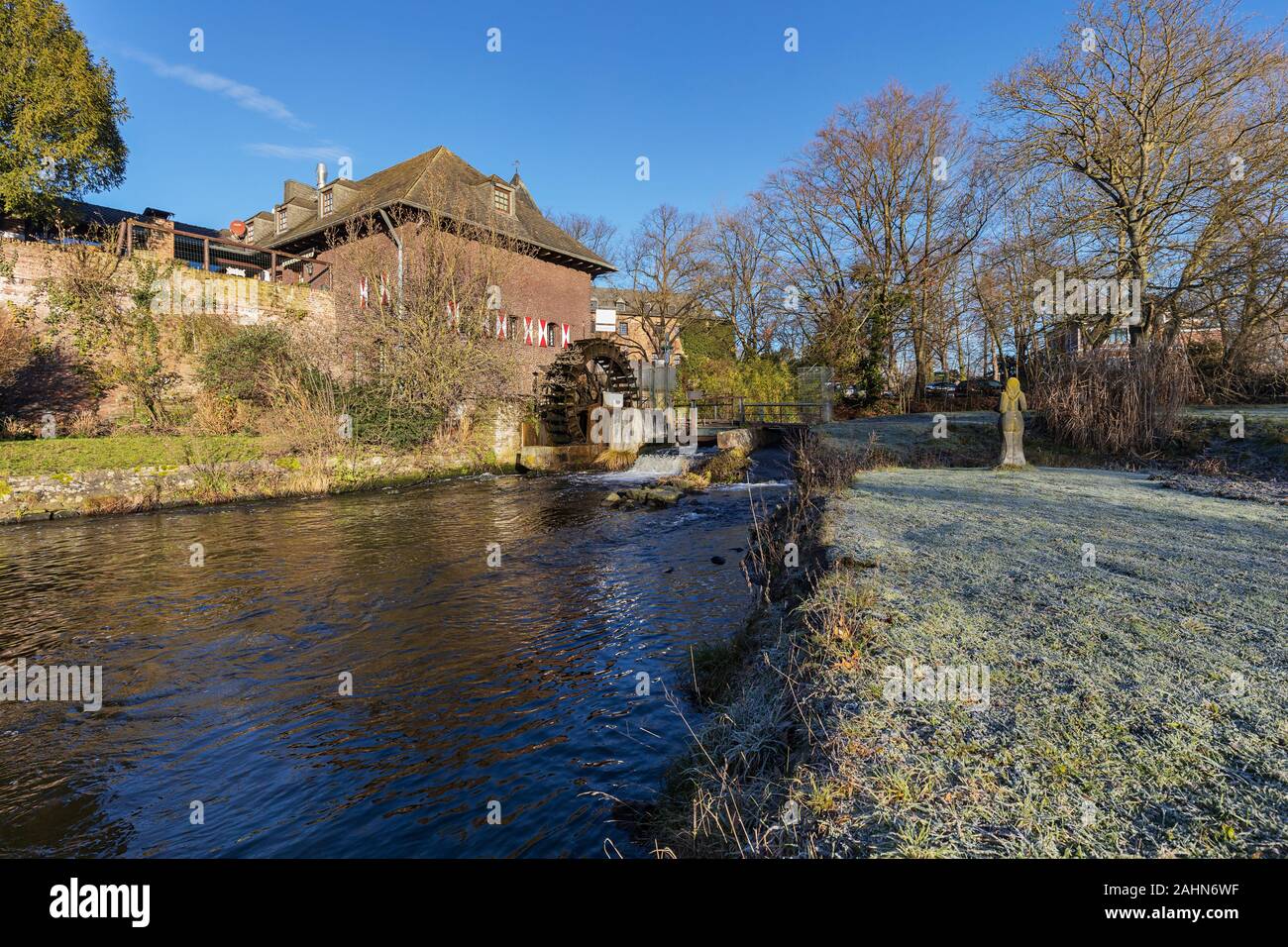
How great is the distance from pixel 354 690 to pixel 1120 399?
45.5 ft

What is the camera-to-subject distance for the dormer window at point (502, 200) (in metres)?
24.8

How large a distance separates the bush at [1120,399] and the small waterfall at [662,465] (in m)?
9.88

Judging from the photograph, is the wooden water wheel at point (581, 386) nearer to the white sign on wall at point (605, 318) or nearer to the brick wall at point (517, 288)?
the brick wall at point (517, 288)

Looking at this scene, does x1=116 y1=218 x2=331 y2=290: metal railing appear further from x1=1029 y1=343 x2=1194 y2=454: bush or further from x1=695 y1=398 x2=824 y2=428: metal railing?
x1=1029 y1=343 x2=1194 y2=454: bush

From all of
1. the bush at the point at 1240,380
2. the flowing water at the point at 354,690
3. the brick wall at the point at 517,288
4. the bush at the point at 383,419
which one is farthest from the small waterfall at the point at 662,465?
the bush at the point at 1240,380

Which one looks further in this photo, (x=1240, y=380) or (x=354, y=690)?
(x=1240, y=380)

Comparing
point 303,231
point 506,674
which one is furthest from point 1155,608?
point 303,231

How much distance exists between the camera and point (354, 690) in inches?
193

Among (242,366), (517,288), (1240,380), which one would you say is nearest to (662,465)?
(517,288)


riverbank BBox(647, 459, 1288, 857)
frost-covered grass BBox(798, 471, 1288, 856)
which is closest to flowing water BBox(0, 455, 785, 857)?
riverbank BBox(647, 459, 1288, 857)

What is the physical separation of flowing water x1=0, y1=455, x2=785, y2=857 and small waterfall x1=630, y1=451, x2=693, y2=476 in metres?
9.46

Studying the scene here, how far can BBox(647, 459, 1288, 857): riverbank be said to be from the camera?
84.4 inches

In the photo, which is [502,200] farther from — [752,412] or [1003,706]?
[1003,706]
